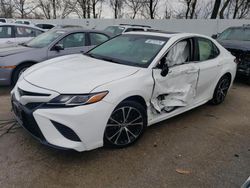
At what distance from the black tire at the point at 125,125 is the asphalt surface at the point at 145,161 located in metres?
0.13

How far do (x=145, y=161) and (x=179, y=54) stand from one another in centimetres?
184

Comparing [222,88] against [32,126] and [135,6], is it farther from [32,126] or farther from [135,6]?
[135,6]

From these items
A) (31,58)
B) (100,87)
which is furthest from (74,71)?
(31,58)

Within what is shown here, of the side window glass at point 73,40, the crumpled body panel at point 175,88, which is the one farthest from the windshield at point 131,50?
the side window glass at point 73,40

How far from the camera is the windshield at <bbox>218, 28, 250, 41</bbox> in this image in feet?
26.3

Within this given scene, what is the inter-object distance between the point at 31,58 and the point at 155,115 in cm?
342

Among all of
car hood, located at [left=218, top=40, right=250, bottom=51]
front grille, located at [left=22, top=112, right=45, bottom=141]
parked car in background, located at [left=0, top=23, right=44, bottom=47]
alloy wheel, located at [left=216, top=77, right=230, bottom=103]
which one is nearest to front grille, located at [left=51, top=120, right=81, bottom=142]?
front grille, located at [left=22, top=112, right=45, bottom=141]

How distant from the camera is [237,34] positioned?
833 centimetres

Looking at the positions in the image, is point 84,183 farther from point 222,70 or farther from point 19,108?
point 222,70

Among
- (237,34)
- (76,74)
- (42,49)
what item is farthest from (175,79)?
(237,34)

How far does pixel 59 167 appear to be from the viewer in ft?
Answer: 9.30

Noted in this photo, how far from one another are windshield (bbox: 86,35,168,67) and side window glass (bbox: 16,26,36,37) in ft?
15.4

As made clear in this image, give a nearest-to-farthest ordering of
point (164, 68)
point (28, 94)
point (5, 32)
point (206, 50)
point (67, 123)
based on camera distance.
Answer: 1. point (67, 123)
2. point (28, 94)
3. point (164, 68)
4. point (206, 50)
5. point (5, 32)

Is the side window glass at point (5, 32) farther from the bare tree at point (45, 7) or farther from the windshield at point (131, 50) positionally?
the bare tree at point (45, 7)
